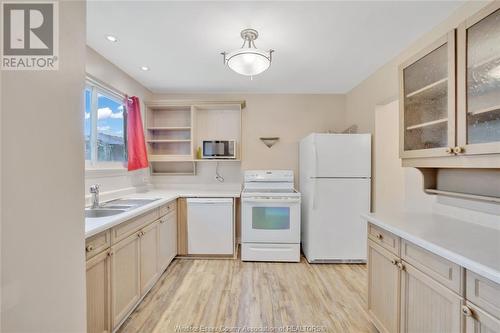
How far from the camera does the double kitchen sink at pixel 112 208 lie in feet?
6.98

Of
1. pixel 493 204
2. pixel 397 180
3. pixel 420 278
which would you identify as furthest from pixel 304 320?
pixel 397 180

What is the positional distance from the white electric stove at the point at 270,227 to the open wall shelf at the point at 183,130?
992mm

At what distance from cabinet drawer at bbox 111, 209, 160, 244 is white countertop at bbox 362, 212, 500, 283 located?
188cm

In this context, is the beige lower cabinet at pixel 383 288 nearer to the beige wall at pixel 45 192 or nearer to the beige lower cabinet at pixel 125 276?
the beige wall at pixel 45 192

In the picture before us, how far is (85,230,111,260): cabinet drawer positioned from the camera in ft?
4.60

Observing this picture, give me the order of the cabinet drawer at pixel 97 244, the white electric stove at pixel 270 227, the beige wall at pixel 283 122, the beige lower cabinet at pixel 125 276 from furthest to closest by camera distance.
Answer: the beige wall at pixel 283 122 < the white electric stove at pixel 270 227 < the beige lower cabinet at pixel 125 276 < the cabinet drawer at pixel 97 244

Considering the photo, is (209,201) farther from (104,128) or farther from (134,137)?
(104,128)

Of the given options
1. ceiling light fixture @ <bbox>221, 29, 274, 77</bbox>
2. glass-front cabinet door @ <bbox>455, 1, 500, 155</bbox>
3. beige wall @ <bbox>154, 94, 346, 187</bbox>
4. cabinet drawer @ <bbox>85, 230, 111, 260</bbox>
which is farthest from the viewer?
beige wall @ <bbox>154, 94, 346, 187</bbox>

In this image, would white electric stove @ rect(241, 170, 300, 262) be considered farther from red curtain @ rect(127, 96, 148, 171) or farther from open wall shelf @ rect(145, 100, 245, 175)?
red curtain @ rect(127, 96, 148, 171)

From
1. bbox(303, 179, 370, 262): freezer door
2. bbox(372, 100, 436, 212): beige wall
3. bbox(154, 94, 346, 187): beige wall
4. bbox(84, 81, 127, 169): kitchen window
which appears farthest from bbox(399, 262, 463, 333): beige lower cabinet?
bbox(84, 81, 127, 169): kitchen window

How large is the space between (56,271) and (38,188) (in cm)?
29

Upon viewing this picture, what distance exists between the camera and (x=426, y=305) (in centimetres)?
122

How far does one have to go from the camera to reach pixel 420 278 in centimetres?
126

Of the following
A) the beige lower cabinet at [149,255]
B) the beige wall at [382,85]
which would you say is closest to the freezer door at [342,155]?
the beige wall at [382,85]
